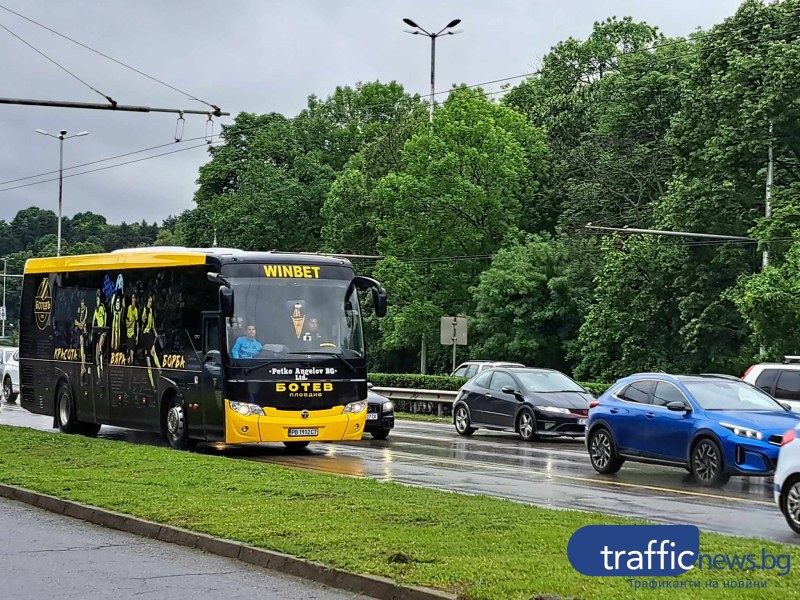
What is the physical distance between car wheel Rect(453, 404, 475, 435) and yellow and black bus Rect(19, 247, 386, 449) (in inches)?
271

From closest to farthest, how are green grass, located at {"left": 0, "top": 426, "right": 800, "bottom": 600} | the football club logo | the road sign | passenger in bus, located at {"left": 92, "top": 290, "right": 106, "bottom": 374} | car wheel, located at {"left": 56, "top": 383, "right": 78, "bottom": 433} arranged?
green grass, located at {"left": 0, "top": 426, "right": 800, "bottom": 600} → passenger in bus, located at {"left": 92, "top": 290, "right": 106, "bottom": 374} → car wheel, located at {"left": 56, "top": 383, "right": 78, "bottom": 433} → the football club logo → the road sign

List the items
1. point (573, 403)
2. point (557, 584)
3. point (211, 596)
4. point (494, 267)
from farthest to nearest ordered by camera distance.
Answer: point (494, 267), point (573, 403), point (211, 596), point (557, 584)

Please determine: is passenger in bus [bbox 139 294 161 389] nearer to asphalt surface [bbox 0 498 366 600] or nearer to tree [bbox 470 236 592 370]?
asphalt surface [bbox 0 498 366 600]

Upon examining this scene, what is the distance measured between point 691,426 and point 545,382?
10.8 meters

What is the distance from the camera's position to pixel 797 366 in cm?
2236

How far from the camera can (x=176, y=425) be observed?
22.2 metres

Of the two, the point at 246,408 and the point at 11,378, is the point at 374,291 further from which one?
the point at 11,378

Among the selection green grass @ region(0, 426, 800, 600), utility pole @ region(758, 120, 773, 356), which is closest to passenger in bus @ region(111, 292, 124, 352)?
green grass @ region(0, 426, 800, 600)

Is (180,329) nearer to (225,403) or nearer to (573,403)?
(225,403)

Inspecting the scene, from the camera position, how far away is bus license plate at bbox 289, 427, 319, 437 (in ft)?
68.1

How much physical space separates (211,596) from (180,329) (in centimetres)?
1355

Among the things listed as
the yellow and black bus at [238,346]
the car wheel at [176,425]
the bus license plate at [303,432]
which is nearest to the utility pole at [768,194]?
the yellow and black bus at [238,346]

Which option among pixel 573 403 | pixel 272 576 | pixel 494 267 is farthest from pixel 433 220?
pixel 272 576

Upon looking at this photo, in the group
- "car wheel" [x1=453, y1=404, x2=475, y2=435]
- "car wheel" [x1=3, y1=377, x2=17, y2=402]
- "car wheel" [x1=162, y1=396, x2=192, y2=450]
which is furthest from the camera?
"car wheel" [x1=3, y1=377, x2=17, y2=402]
